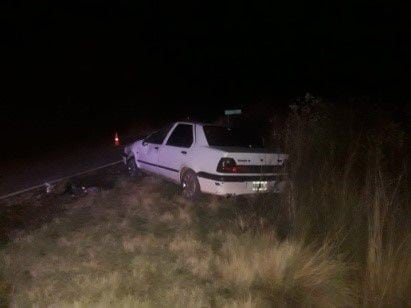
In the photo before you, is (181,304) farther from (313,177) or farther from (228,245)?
(313,177)

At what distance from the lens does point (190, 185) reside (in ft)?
33.5

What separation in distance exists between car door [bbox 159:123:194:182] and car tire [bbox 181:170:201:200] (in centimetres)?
20

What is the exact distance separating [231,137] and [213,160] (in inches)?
38.7

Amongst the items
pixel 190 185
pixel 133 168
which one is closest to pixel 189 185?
pixel 190 185

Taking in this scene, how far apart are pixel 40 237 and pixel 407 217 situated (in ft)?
16.6

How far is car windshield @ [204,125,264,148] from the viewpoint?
9992mm

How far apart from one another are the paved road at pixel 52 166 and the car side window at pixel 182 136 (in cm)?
352

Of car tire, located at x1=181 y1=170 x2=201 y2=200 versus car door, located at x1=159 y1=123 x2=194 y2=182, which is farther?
car door, located at x1=159 y1=123 x2=194 y2=182

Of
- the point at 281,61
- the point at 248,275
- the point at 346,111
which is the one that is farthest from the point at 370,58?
the point at 248,275

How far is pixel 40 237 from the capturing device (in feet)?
25.3

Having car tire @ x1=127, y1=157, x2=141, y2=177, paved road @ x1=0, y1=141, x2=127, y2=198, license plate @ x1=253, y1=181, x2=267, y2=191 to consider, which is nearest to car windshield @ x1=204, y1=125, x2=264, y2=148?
license plate @ x1=253, y1=181, x2=267, y2=191

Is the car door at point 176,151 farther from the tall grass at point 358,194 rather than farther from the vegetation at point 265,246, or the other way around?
the tall grass at point 358,194

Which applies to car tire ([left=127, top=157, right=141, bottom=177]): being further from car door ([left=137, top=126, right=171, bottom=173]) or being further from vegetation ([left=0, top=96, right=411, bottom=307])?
vegetation ([left=0, top=96, right=411, bottom=307])

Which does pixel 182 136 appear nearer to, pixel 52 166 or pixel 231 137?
pixel 231 137
